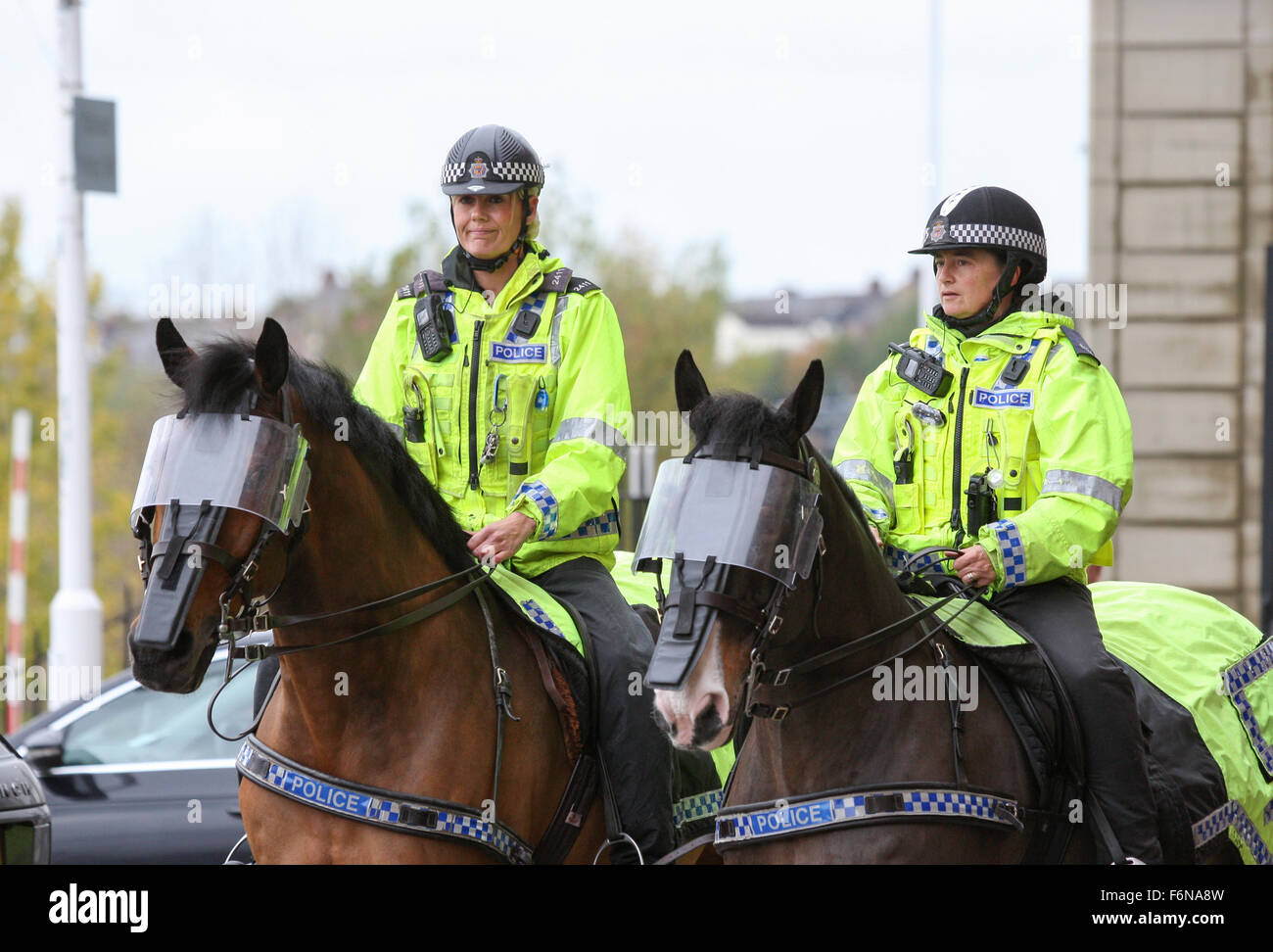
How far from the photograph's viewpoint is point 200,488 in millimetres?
3836

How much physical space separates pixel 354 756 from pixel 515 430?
1.22 meters

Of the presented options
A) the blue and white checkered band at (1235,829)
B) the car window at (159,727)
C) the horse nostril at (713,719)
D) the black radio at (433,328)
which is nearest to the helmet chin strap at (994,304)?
the black radio at (433,328)

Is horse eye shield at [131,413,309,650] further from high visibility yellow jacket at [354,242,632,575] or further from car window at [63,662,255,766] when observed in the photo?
car window at [63,662,255,766]

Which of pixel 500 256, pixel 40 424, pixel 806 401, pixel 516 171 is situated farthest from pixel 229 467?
pixel 40 424

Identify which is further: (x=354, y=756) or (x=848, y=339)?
(x=848, y=339)

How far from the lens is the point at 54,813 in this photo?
733cm

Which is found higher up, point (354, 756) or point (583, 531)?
point (583, 531)

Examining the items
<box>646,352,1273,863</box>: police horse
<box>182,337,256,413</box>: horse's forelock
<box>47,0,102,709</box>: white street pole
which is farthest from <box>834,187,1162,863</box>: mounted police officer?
<box>47,0,102,709</box>: white street pole

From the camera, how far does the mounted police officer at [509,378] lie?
4.92 metres

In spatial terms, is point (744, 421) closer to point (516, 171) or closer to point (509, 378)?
point (509, 378)

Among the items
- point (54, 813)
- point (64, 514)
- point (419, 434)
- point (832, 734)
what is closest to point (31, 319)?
point (64, 514)
